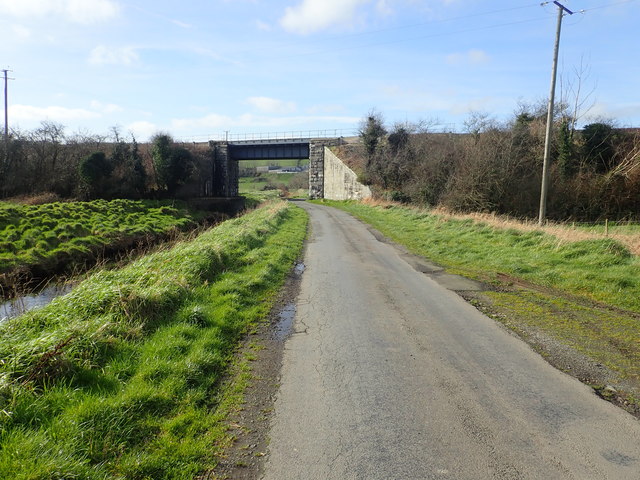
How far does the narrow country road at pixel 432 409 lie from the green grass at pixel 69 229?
13.9 meters

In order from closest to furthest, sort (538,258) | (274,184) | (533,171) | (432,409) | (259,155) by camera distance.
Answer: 1. (432,409)
2. (538,258)
3. (533,171)
4. (259,155)
5. (274,184)

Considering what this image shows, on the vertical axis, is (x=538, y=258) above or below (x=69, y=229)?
above

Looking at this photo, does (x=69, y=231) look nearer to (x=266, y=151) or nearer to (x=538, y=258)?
(x=538, y=258)

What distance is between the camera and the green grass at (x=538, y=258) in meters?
9.45

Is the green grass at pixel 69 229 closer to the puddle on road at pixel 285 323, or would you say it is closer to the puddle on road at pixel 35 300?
the puddle on road at pixel 35 300

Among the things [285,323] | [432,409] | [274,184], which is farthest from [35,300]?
[274,184]

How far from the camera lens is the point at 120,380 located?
4648 millimetres

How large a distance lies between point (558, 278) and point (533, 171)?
23.8 meters

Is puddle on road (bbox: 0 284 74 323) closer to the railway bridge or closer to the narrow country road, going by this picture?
the narrow country road

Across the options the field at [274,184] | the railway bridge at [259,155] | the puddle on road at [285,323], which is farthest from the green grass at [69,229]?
the field at [274,184]

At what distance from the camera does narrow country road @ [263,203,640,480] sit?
11.5ft

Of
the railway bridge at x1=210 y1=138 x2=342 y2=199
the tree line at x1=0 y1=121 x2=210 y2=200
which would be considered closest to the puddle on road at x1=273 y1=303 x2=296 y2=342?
the tree line at x1=0 y1=121 x2=210 y2=200

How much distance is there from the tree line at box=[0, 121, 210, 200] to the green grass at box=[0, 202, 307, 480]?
118 feet

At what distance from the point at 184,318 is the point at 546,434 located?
529cm
